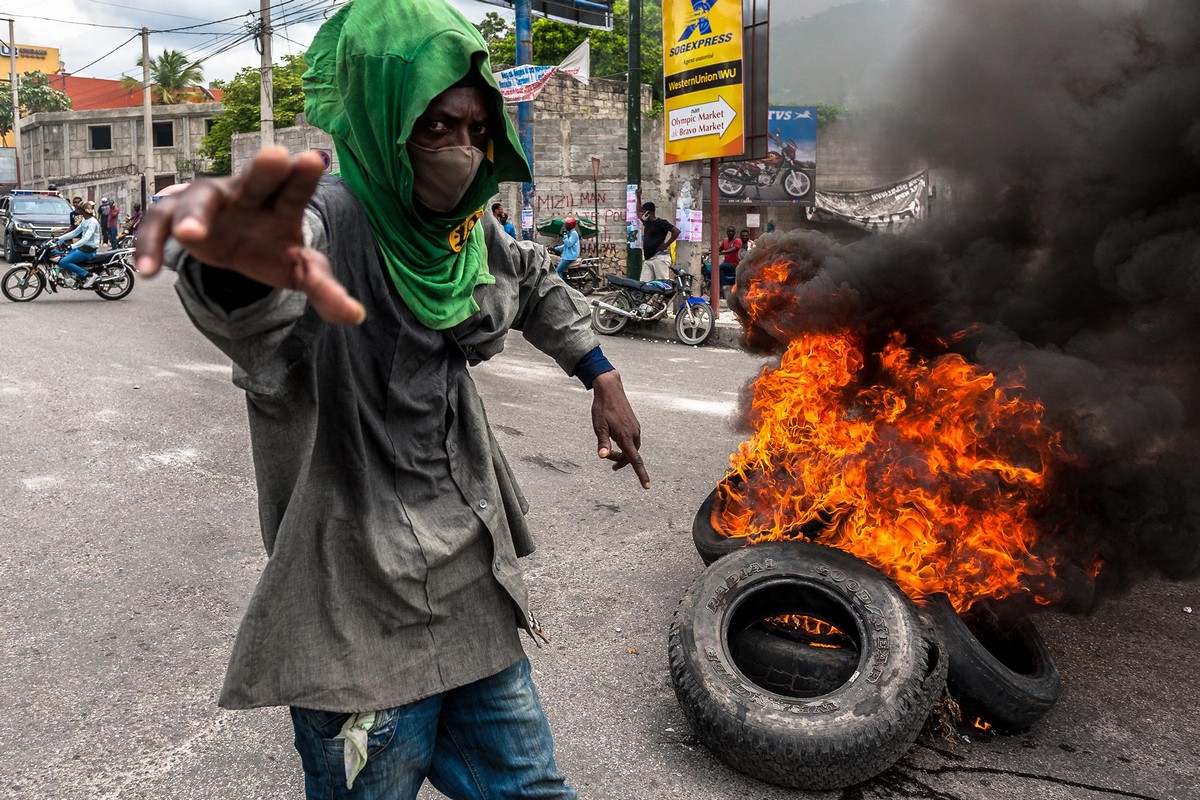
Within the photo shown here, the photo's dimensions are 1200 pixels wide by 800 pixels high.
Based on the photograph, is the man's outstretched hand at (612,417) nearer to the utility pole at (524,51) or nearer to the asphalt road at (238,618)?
the asphalt road at (238,618)

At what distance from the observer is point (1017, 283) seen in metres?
4.73

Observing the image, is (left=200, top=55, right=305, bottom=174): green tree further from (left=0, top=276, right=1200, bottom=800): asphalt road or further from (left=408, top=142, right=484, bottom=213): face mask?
(left=408, top=142, right=484, bottom=213): face mask

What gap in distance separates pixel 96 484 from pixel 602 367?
4.53m

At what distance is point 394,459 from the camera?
1.60 m

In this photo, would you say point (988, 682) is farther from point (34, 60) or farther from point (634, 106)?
point (34, 60)

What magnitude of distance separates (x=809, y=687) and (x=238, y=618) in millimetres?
2276

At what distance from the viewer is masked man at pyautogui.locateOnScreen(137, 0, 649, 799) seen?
4.87 feet

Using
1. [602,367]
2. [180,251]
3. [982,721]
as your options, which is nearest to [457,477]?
[602,367]

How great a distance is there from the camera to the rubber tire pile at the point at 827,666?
8.83 ft

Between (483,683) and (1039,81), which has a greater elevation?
(1039,81)

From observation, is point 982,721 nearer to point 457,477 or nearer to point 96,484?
point 457,477

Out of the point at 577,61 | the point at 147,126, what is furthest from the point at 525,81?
the point at 147,126

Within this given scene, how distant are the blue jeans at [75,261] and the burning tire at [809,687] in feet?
46.2

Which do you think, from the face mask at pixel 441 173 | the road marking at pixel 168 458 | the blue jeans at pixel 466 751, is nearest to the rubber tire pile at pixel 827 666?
the blue jeans at pixel 466 751
